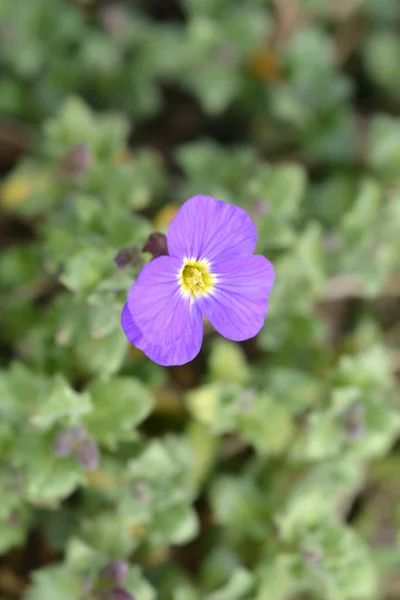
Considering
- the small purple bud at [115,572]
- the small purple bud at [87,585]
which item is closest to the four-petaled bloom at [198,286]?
the small purple bud at [115,572]

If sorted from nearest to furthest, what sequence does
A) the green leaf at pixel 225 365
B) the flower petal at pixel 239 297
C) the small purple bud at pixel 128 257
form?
the flower petal at pixel 239 297 < the small purple bud at pixel 128 257 < the green leaf at pixel 225 365

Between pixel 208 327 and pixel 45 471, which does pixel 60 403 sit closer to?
pixel 45 471

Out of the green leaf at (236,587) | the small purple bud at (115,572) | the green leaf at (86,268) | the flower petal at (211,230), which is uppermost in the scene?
the green leaf at (86,268)

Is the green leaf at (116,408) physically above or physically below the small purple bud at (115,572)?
above

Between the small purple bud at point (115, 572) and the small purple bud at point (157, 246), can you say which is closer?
the small purple bud at point (157, 246)

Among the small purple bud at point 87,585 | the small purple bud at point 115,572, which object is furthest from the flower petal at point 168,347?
the small purple bud at point 87,585

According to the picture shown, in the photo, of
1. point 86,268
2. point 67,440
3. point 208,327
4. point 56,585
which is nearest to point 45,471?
point 67,440

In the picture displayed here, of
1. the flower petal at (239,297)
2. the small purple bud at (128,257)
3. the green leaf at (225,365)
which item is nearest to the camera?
the flower petal at (239,297)

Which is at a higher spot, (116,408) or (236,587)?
(116,408)

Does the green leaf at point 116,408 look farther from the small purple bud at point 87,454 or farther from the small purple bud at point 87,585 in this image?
the small purple bud at point 87,585
